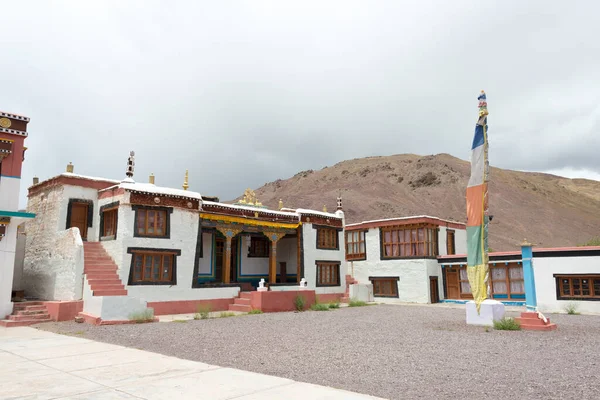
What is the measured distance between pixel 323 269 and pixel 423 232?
7.05m

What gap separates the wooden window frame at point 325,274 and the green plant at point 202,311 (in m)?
8.01

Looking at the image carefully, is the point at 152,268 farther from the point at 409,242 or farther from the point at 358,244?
the point at 409,242

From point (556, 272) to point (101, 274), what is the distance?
2152 centimetres

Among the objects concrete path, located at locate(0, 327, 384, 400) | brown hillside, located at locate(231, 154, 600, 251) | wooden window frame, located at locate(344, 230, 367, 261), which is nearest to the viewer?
concrete path, located at locate(0, 327, 384, 400)

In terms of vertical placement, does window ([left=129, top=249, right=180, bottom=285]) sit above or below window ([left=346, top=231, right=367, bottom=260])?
below

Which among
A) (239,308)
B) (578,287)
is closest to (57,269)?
(239,308)

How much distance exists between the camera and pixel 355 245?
31.7 meters

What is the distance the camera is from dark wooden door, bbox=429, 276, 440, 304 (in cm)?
2770

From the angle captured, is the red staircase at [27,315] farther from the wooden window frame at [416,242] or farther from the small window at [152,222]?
the wooden window frame at [416,242]

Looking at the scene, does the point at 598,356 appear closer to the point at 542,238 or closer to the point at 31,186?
the point at 31,186

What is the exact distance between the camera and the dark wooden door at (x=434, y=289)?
1090 inches

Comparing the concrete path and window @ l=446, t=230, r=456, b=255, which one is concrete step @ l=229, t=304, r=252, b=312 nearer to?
the concrete path

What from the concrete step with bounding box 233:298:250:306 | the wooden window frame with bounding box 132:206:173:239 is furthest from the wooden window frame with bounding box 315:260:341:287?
the wooden window frame with bounding box 132:206:173:239

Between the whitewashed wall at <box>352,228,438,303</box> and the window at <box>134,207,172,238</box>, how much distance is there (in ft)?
51.4
